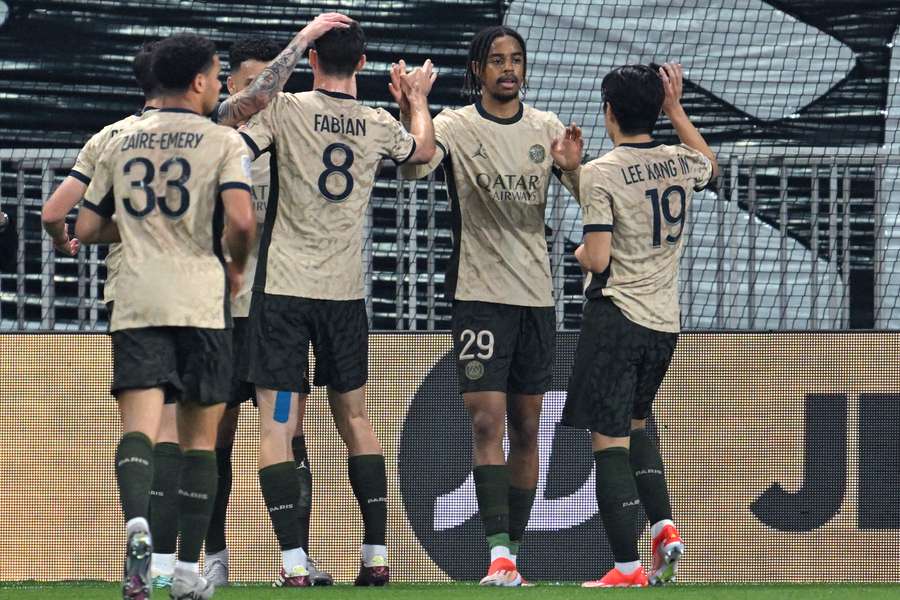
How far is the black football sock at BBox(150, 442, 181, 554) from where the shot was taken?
17.3 feet

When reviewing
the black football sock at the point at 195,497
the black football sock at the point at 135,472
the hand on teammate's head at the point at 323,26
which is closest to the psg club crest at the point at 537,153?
the hand on teammate's head at the point at 323,26

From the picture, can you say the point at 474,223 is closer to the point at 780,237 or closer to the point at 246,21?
the point at 780,237

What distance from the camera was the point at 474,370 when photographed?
6.11m

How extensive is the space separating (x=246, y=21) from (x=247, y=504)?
104 inches

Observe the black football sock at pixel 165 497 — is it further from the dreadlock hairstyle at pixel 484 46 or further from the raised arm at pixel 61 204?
the dreadlock hairstyle at pixel 484 46

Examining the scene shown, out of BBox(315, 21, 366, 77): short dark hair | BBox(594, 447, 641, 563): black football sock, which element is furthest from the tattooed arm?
BBox(594, 447, 641, 563): black football sock

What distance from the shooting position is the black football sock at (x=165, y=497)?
5.27 metres

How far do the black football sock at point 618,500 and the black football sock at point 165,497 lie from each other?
1.51 m

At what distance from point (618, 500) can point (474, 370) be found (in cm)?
70

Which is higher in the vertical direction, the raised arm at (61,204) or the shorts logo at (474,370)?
the raised arm at (61,204)

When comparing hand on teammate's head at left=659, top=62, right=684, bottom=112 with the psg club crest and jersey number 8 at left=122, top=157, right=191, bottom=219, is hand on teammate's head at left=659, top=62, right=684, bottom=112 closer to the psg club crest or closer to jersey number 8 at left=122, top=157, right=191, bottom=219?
the psg club crest

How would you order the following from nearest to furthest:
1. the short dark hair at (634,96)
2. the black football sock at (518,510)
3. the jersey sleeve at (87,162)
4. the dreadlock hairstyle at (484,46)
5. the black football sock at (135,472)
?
the black football sock at (135,472), the jersey sleeve at (87,162), the short dark hair at (634,96), the dreadlock hairstyle at (484,46), the black football sock at (518,510)

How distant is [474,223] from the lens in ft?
20.4

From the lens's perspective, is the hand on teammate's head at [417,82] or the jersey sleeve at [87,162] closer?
the jersey sleeve at [87,162]
